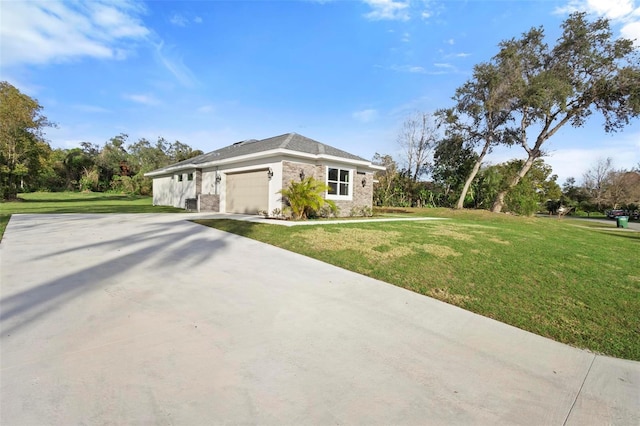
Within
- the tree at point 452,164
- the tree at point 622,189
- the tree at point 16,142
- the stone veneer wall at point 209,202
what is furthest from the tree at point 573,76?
the tree at point 16,142

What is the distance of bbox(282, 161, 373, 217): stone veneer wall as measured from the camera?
12461 millimetres

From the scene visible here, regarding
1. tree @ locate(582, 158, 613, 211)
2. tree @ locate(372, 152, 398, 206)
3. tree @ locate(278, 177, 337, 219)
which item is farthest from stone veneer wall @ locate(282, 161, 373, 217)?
tree @ locate(582, 158, 613, 211)

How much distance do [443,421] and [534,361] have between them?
55.1 inches

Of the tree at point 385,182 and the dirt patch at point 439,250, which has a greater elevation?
the tree at point 385,182

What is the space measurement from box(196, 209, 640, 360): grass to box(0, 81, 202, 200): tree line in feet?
79.6

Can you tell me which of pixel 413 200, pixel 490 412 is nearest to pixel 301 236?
pixel 490 412

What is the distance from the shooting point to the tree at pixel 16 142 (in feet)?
67.1

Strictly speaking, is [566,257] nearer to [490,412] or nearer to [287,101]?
[490,412]

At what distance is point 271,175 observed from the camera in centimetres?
1266

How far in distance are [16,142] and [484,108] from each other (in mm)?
34286

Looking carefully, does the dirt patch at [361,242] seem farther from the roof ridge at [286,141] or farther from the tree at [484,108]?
the tree at [484,108]

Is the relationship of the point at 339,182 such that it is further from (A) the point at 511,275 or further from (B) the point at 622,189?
(B) the point at 622,189

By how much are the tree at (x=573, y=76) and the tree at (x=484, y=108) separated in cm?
63

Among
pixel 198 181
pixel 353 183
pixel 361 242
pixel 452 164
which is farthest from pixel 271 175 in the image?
pixel 452 164
